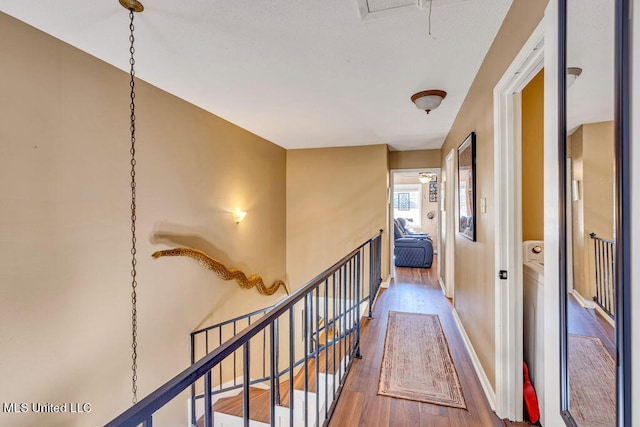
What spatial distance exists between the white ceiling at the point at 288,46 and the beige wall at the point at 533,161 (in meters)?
0.48

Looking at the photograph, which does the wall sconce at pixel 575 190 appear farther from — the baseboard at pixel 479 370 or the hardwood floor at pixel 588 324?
the baseboard at pixel 479 370

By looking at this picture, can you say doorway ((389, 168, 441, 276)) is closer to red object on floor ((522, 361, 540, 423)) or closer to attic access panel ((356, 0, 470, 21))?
red object on floor ((522, 361, 540, 423))

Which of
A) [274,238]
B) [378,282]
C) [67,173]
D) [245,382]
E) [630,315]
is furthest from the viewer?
[274,238]

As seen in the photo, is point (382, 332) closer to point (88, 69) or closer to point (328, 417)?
point (328, 417)

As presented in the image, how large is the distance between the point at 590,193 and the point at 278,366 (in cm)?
328

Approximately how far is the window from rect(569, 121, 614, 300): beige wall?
9211 mm

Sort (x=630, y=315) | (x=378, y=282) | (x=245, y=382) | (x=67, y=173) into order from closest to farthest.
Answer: (x=630, y=315) → (x=245, y=382) → (x=67, y=173) → (x=378, y=282)

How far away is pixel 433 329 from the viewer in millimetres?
3066

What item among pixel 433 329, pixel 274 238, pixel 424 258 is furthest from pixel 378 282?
pixel 424 258

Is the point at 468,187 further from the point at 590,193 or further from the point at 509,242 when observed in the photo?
the point at 590,193

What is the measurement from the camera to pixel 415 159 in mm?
5273

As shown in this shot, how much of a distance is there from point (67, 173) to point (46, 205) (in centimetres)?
25

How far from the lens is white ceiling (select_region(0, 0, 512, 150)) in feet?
5.17

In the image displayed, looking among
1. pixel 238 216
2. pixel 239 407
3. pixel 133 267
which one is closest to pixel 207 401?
pixel 133 267
